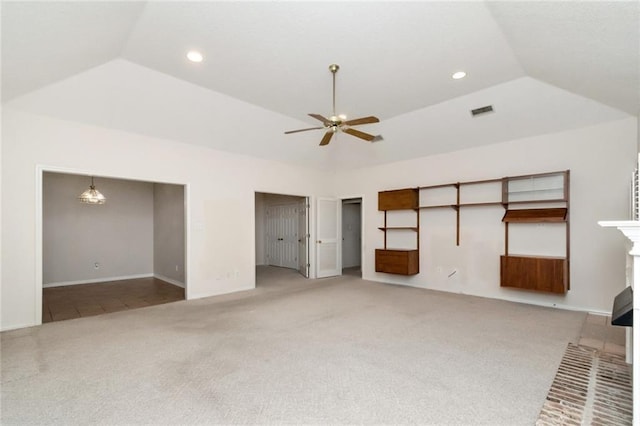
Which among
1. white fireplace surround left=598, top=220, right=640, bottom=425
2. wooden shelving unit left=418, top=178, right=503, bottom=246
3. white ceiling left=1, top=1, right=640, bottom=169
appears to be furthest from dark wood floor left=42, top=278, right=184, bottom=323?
white fireplace surround left=598, top=220, right=640, bottom=425

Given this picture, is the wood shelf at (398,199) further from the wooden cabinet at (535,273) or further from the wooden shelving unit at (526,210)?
the wooden cabinet at (535,273)

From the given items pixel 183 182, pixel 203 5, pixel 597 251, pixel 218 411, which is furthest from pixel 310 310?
pixel 597 251

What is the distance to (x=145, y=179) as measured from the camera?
15.8ft

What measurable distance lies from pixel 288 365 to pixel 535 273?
13.8ft

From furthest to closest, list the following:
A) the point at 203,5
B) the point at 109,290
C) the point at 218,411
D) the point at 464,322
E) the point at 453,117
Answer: the point at 109,290, the point at 453,117, the point at 464,322, the point at 203,5, the point at 218,411

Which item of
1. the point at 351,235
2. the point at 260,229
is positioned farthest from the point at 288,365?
the point at 260,229

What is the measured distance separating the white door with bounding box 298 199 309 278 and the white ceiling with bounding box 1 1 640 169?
3536mm

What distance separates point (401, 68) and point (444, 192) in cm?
318

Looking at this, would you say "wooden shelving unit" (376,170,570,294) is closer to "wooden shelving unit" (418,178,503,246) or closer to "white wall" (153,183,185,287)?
"wooden shelving unit" (418,178,503,246)

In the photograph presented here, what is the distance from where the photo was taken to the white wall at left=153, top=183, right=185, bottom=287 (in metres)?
6.64

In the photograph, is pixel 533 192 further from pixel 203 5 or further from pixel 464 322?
pixel 203 5

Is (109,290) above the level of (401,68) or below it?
below

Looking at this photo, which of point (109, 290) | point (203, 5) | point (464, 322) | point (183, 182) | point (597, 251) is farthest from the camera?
point (109, 290)

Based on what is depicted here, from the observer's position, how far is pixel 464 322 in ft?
13.1
